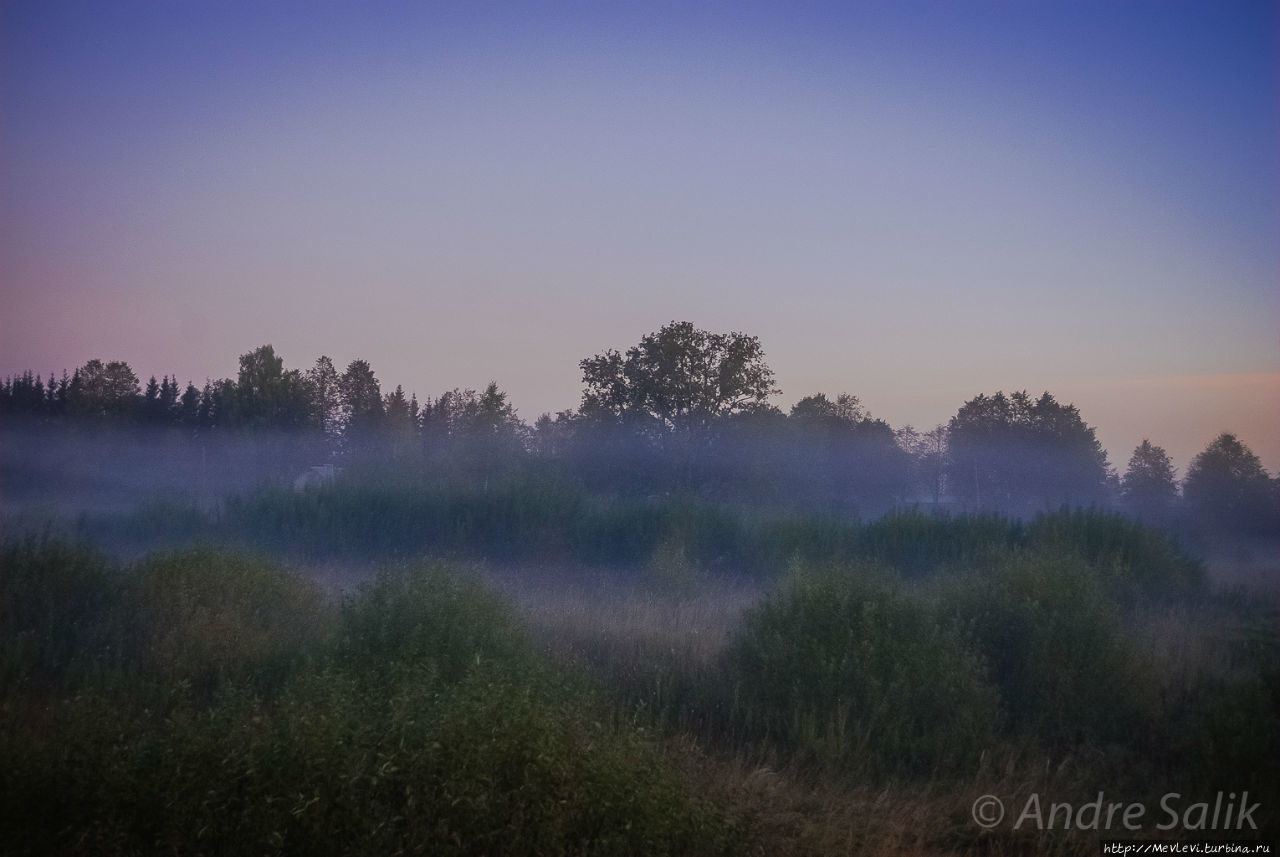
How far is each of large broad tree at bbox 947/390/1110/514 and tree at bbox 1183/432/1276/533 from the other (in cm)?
845

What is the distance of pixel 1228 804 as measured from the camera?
8469 mm

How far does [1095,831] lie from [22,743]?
8637mm

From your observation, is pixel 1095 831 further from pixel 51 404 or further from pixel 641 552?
pixel 51 404

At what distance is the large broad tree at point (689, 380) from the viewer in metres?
38.9

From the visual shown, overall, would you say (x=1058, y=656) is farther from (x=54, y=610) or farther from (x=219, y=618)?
(x=54, y=610)

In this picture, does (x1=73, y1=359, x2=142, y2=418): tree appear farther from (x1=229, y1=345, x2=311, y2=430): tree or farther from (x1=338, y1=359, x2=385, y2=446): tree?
(x1=338, y1=359, x2=385, y2=446): tree

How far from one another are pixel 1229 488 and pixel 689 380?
76.1 ft

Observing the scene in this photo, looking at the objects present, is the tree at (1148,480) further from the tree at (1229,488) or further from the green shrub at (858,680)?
the green shrub at (858,680)

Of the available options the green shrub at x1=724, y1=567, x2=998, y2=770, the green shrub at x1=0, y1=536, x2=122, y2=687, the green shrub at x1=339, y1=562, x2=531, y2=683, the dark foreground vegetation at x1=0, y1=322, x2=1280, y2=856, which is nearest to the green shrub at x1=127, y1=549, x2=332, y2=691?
the dark foreground vegetation at x1=0, y1=322, x2=1280, y2=856

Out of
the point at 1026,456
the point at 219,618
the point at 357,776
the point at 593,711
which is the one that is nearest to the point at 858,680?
the point at 593,711

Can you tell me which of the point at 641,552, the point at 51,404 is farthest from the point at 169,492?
the point at 641,552

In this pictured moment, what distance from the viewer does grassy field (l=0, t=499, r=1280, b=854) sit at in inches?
232

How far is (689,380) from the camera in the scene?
3903 cm

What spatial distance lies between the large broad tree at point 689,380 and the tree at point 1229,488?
1868 cm
